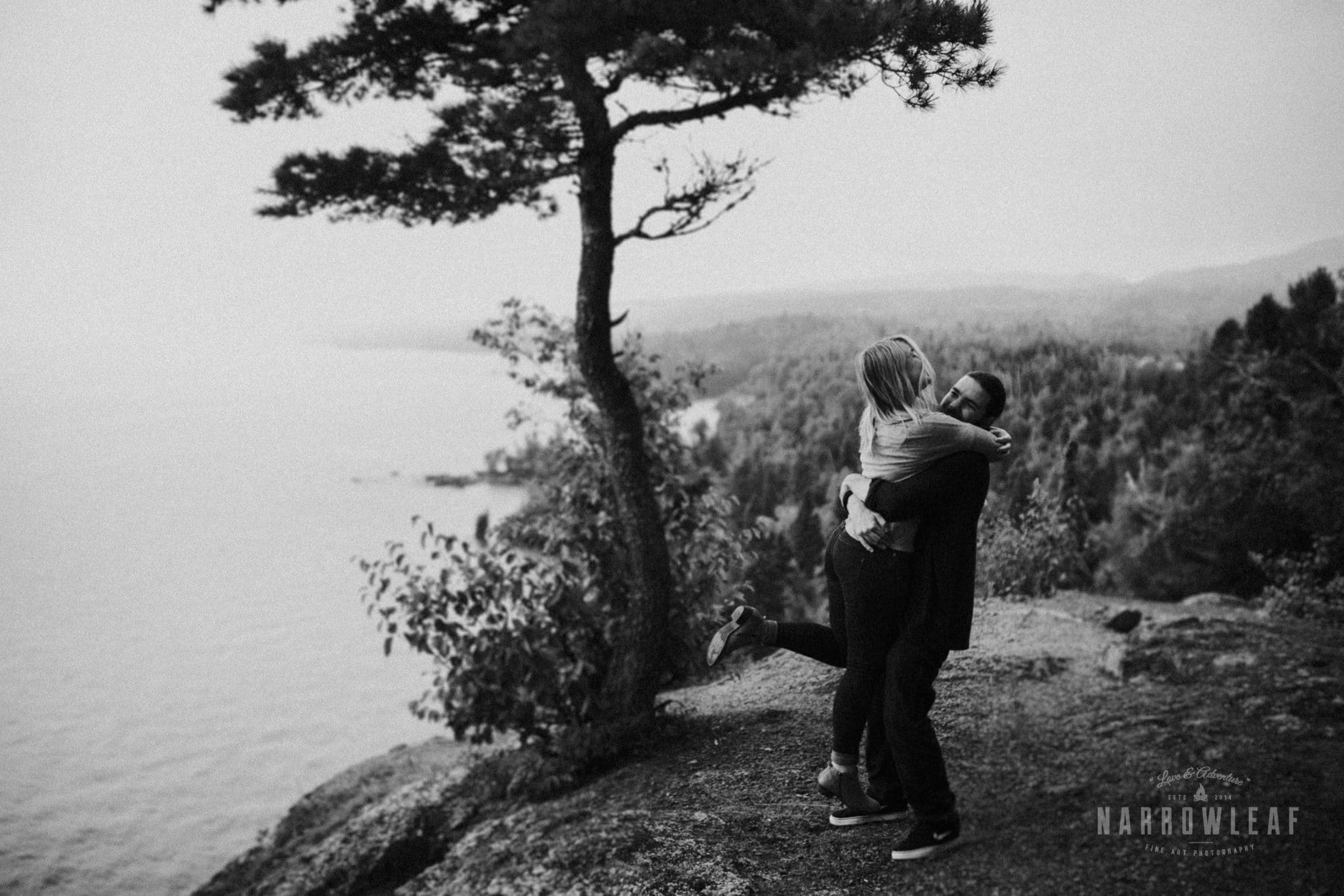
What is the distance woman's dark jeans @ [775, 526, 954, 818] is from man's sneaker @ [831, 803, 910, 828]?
27cm

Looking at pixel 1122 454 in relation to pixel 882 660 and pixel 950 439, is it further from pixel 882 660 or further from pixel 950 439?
pixel 950 439

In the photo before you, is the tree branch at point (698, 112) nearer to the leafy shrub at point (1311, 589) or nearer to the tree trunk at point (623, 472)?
the tree trunk at point (623, 472)

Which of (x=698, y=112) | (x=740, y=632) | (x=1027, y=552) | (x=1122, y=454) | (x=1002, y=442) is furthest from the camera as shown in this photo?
(x=1122, y=454)

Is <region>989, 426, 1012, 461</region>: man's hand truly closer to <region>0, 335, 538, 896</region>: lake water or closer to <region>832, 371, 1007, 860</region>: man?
<region>832, 371, 1007, 860</region>: man

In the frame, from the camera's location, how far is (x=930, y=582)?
2498 millimetres

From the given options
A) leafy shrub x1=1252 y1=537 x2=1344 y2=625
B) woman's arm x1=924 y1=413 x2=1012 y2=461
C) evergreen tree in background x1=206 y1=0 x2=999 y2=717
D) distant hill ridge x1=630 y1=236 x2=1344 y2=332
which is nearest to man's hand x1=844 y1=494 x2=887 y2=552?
woman's arm x1=924 y1=413 x2=1012 y2=461

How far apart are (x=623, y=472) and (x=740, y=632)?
6.60 feet

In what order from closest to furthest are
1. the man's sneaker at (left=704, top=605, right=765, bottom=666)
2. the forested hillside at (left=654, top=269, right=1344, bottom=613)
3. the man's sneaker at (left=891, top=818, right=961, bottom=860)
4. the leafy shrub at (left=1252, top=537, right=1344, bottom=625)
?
the man's sneaker at (left=891, top=818, right=961, bottom=860)
the man's sneaker at (left=704, top=605, right=765, bottom=666)
the leafy shrub at (left=1252, top=537, right=1344, bottom=625)
the forested hillside at (left=654, top=269, right=1344, bottom=613)

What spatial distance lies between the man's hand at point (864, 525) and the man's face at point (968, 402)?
429 millimetres

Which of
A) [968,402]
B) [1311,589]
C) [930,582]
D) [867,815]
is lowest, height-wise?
[1311,589]

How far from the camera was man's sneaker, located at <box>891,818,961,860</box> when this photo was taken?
8.98 ft

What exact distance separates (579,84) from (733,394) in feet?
Result: 184

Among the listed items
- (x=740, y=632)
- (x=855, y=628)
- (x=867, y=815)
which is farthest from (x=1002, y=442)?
(x=867, y=815)

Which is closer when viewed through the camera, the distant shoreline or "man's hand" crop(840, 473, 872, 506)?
"man's hand" crop(840, 473, 872, 506)
